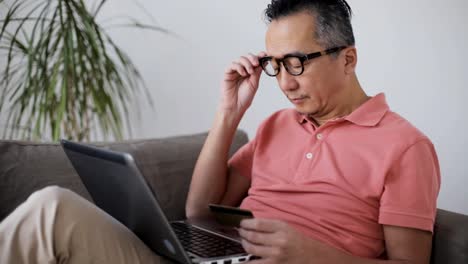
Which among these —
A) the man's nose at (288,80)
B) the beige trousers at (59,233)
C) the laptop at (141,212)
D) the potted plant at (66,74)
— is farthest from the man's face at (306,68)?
the potted plant at (66,74)

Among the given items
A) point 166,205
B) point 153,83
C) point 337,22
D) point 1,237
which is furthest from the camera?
point 153,83

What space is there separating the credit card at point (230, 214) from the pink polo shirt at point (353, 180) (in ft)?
0.77

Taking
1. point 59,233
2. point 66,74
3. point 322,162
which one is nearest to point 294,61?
point 322,162

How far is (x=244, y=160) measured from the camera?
191cm

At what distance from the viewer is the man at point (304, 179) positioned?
1.30 meters

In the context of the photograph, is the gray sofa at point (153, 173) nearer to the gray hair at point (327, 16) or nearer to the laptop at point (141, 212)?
the laptop at point (141, 212)

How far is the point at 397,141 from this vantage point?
1.52 meters

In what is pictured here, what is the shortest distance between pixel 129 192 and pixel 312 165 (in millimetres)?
561

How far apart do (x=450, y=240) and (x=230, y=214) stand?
1.80ft

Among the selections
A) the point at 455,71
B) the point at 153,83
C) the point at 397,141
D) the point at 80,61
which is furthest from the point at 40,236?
the point at 153,83

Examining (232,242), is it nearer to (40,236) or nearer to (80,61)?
(40,236)

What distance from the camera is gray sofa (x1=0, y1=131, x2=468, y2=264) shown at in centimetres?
154

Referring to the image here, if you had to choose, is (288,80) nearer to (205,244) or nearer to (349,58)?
(349,58)

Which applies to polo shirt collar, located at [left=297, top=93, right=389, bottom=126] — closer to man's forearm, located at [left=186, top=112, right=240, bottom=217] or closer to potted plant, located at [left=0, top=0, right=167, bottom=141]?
man's forearm, located at [left=186, top=112, right=240, bottom=217]
